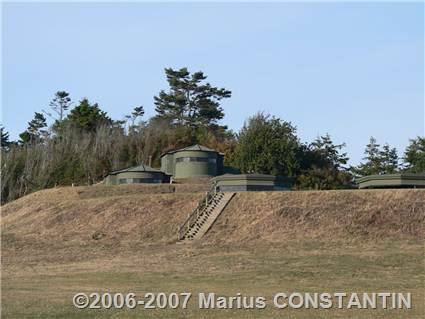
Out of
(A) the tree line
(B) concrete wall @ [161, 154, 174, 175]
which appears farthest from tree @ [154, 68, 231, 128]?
(B) concrete wall @ [161, 154, 174, 175]

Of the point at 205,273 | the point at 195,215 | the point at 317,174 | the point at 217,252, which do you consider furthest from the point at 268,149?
the point at 205,273

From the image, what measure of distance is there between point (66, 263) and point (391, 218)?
839 inches

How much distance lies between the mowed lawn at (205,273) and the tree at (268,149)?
3114 centimetres

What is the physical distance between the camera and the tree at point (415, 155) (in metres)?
90.8

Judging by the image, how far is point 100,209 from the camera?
58.8 m

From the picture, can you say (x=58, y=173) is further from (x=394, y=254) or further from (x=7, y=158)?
(x=394, y=254)

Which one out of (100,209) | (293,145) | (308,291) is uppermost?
(293,145)

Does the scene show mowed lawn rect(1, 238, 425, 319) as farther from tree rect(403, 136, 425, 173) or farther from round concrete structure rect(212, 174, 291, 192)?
tree rect(403, 136, 425, 173)

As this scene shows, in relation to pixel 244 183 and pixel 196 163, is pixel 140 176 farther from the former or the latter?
pixel 244 183

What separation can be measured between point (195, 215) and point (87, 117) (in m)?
62.8

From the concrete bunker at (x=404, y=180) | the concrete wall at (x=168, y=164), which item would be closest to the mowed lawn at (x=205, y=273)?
the concrete bunker at (x=404, y=180)

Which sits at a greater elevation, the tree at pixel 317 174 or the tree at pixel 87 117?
the tree at pixel 87 117

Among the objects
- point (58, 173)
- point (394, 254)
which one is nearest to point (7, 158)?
point (58, 173)

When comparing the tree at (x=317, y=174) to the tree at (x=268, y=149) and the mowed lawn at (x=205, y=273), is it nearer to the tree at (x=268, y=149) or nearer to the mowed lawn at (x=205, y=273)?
the tree at (x=268, y=149)
